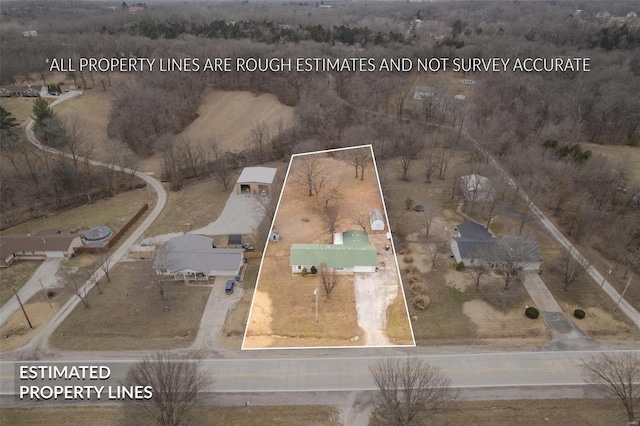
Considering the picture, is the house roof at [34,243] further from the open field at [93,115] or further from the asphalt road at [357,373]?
the open field at [93,115]

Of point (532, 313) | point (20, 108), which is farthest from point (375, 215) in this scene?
point (20, 108)

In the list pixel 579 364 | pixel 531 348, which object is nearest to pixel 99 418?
pixel 531 348

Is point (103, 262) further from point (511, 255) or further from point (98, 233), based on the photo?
point (511, 255)

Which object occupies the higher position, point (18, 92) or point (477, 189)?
point (18, 92)

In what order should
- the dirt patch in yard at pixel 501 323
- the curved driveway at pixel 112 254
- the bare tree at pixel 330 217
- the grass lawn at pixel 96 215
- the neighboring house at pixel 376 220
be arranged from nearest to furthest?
the dirt patch in yard at pixel 501 323 < the curved driveway at pixel 112 254 < the bare tree at pixel 330 217 < the neighboring house at pixel 376 220 < the grass lawn at pixel 96 215

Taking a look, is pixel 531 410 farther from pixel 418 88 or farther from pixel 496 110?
pixel 418 88

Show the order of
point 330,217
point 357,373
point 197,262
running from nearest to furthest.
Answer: point 357,373, point 197,262, point 330,217

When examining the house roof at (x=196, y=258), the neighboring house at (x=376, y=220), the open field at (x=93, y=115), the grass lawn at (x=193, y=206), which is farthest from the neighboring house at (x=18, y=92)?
the neighboring house at (x=376, y=220)
